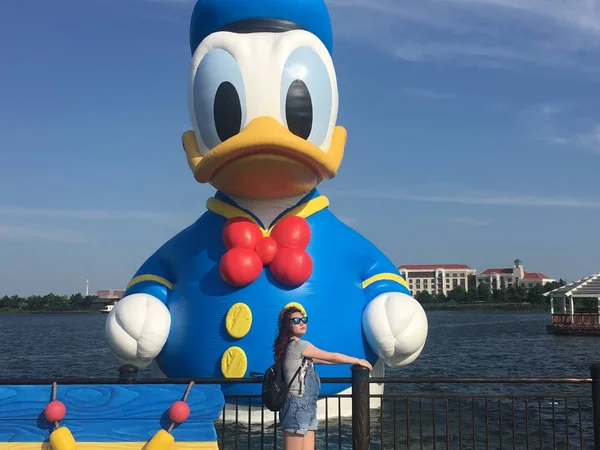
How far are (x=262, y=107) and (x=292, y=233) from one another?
Result: 4.22 ft

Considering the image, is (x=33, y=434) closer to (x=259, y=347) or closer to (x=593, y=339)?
(x=259, y=347)

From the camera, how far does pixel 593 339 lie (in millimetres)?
30484

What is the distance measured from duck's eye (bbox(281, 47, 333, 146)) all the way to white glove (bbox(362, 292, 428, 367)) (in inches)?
70.7

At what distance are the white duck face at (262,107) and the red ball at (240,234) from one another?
0.33 m

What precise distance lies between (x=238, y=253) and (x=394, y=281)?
1.74 m

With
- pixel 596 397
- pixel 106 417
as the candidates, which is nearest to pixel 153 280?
pixel 106 417

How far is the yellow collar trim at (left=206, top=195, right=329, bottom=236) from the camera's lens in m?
7.05

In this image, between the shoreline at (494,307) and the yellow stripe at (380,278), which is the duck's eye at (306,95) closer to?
the yellow stripe at (380,278)

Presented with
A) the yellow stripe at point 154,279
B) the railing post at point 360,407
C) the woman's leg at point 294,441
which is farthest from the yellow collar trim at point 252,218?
the woman's leg at point 294,441

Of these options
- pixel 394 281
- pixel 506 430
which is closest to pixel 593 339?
pixel 506 430

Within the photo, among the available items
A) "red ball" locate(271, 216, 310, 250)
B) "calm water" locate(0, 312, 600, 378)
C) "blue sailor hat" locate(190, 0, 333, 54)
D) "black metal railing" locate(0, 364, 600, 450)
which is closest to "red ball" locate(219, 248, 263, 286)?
"red ball" locate(271, 216, 310, 250)

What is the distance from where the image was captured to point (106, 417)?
13.4ft

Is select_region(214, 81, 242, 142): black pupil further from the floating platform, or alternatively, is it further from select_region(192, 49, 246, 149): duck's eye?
the floating platform

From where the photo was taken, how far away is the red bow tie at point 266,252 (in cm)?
660
